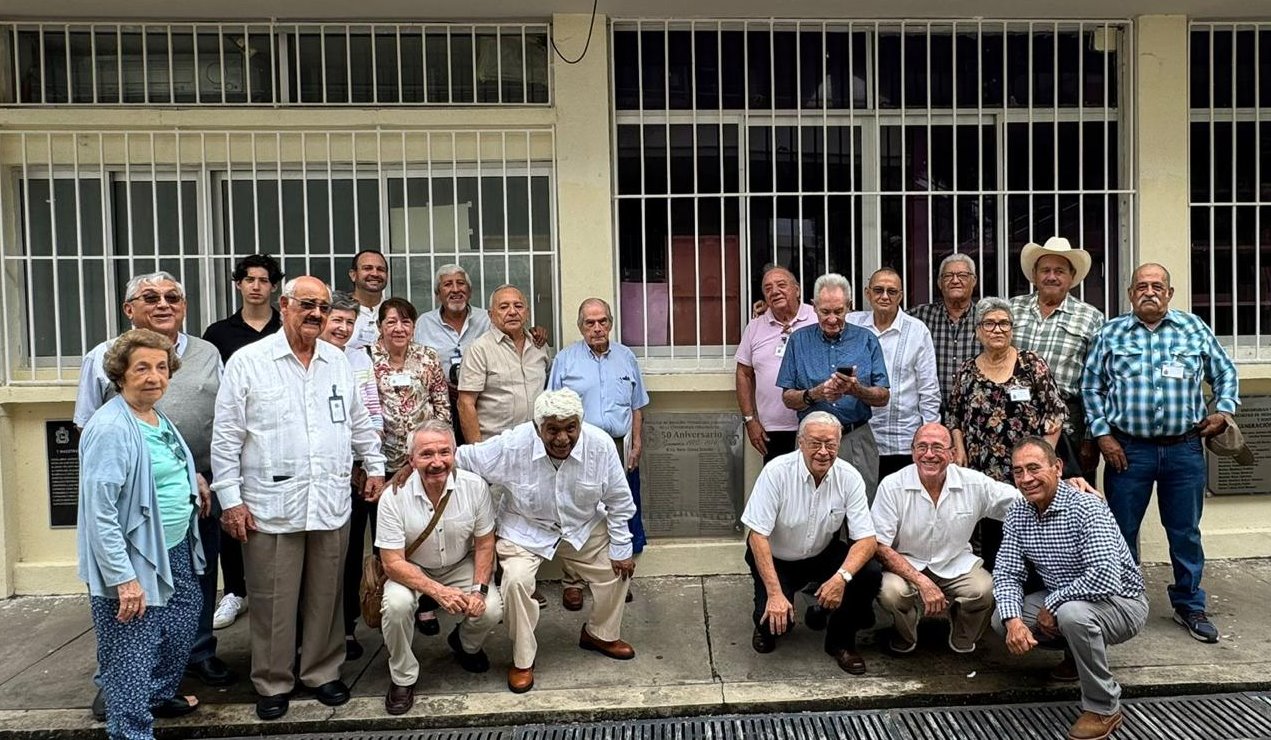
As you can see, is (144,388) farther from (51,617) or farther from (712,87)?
(712,87)

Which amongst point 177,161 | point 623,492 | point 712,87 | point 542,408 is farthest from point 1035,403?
point 177,161

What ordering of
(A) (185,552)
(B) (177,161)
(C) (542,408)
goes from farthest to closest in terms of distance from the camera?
(B) (177,161) < (C) (542,408) < (A) (185,552)

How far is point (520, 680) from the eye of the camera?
3.97m

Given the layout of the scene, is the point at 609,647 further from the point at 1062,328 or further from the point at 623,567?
the point at 1062,328

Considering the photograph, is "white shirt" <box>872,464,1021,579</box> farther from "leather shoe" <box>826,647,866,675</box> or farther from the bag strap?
the bag strap

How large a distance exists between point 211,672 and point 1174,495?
4.70m

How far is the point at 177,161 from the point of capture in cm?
542

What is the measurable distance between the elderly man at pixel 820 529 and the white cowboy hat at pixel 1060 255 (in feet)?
5.53

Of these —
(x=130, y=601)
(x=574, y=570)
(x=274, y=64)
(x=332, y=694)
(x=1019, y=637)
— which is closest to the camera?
(x=130, y=601)

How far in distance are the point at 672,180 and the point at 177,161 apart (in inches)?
119

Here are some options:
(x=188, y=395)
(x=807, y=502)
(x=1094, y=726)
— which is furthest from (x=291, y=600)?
(x=1094, y=726)

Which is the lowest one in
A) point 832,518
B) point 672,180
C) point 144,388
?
point 832,518

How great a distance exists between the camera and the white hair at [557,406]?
3.96 meters

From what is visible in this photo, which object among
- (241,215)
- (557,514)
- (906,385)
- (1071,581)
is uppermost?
(241,215)
